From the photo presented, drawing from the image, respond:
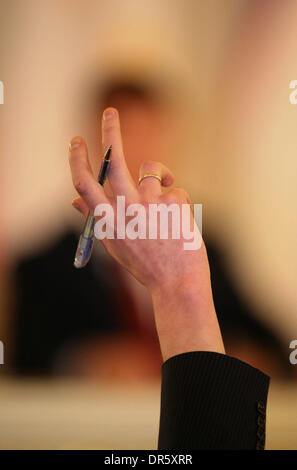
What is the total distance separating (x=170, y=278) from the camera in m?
0.41

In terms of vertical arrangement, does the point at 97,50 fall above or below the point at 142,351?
above

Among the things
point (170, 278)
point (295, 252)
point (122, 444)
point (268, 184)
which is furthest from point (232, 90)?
point (122, 444)

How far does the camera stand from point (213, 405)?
34cm

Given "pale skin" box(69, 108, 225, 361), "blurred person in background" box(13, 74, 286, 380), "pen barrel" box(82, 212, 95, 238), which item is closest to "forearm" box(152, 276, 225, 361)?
"pale skin" box(69, 108, 225, 361)

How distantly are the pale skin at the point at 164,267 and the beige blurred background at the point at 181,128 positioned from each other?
50 cm

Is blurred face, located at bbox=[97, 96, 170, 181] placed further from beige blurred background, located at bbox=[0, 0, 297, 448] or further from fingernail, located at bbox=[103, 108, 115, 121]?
fingernail, located at bbox=[103, 108, 115, 121]

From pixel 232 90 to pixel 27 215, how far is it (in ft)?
1.63

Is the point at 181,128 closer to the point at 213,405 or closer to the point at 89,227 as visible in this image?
the point at 89,227

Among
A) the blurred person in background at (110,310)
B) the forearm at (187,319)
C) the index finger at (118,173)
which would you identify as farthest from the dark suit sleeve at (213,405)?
the blurred person in background at (110,310)

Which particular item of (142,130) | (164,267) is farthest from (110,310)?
(164,267)

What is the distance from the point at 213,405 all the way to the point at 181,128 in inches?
26.9

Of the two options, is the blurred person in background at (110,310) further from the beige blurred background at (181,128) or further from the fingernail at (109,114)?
the fingernail at (109,114)

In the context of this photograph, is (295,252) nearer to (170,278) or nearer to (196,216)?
(196,216)

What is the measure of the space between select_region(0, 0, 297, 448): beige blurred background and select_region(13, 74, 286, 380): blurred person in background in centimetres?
3
